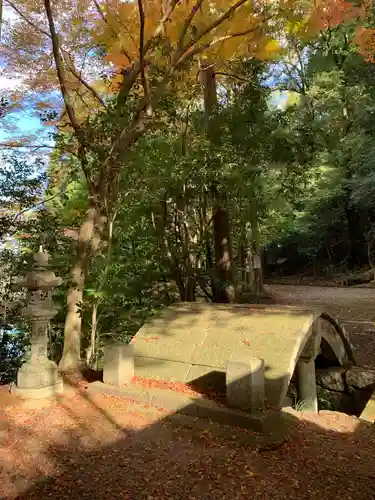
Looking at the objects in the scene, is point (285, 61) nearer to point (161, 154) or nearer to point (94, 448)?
point (161, 154)

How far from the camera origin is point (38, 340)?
5.53 metres

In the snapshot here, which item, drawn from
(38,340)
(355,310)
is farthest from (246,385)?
(355,310)

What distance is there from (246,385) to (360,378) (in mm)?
4375

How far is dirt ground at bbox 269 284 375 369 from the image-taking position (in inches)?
385

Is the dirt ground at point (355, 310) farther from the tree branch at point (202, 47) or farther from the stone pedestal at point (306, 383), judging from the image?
the tree branch at point (202, 47)

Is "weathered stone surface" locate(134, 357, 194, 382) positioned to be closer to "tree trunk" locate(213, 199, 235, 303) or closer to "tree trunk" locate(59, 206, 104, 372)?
"tree trunk" locate(59, 206, 104, 372)

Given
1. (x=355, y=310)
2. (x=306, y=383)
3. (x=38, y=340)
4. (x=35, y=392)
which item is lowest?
(x=306, y=383)

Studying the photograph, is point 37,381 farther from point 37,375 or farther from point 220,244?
point 220,244

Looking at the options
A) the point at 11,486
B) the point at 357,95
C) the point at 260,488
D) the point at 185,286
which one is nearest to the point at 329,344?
the point at 185,286

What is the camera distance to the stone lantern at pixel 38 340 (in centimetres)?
534

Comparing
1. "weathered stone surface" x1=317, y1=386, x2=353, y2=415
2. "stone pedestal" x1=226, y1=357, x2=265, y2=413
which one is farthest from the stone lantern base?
"weathered stone surface" x1=317, y1=386, x2=353, y2=415

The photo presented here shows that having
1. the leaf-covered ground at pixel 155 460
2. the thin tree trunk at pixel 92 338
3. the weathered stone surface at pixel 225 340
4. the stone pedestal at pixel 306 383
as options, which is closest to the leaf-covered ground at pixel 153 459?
the leaf-covered ground at pixel 155 460

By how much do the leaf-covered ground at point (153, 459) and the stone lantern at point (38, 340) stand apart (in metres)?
0.25

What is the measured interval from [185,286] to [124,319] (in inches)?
76.2
